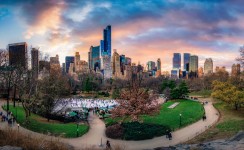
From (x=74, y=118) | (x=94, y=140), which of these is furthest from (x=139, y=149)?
(x=74, y=118)

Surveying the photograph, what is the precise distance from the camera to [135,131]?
1171 inches

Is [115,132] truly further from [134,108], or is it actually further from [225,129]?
[225,129]

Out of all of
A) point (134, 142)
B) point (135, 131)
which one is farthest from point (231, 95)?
point (134, 142)

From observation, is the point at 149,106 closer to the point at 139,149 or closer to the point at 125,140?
the point at 125,140

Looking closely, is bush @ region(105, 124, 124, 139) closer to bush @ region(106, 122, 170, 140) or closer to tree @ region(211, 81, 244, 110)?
bush @ region(106, 122, 170, 140)

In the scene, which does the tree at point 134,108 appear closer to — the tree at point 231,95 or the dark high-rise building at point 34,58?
the tree at point 231,95

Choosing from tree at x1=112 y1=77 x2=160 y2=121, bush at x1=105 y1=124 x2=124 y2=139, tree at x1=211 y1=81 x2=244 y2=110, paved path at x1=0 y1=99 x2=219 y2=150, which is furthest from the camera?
tree at x1=211 y1=81 x2=244 y2=110

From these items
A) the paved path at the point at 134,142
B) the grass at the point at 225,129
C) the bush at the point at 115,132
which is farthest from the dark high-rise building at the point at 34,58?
the grass at the point at 225,129

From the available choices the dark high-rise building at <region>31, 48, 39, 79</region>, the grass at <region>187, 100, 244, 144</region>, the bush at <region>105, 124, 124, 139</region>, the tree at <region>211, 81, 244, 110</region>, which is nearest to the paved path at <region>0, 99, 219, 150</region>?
the bush at <region>105, 124, 124, 139</region>

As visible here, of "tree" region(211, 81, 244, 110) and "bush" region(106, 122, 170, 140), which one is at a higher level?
"tree" region(211, 81, 244, 110)

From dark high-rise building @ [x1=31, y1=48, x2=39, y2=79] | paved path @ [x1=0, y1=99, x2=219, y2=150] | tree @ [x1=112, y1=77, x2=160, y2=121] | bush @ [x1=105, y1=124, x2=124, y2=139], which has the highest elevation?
dark high-rise building @ [x1=31, y1=48, x2=39, y2=79]

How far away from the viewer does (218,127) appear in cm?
3400

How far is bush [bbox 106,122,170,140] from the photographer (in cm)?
2898

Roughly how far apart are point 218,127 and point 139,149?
1376 centimetres
